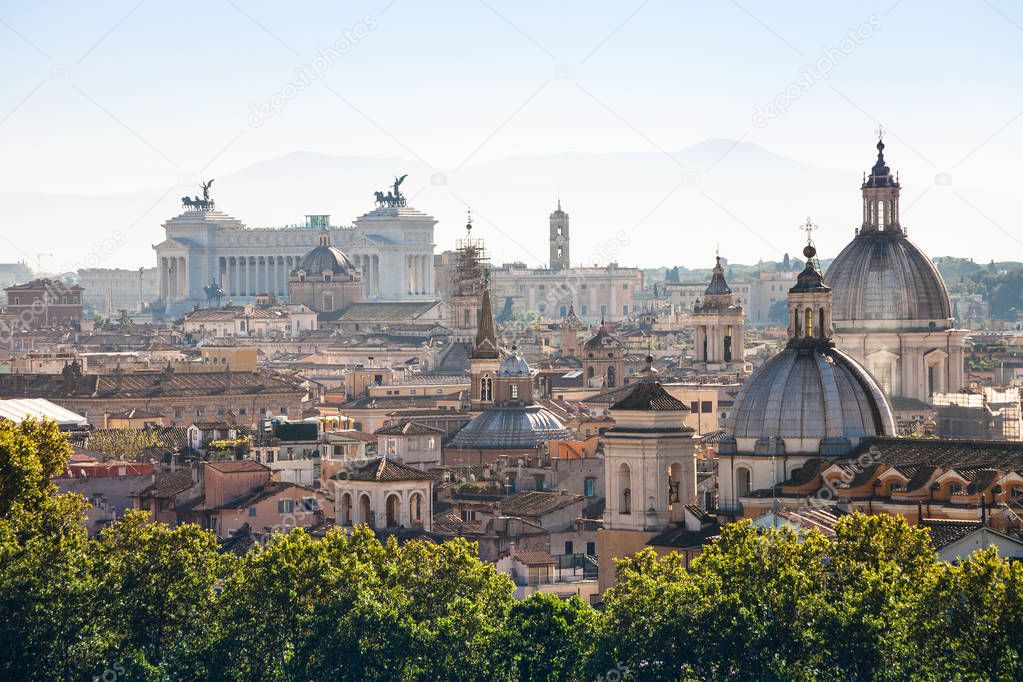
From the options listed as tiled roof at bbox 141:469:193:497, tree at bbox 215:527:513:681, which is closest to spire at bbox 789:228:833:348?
tree at bbox 215:527:513:681

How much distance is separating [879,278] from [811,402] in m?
31.6

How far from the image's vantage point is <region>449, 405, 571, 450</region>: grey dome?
11300 centimetres

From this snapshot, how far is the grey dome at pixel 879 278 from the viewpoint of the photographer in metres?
109

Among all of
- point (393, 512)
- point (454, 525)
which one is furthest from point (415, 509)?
point (454, 525)

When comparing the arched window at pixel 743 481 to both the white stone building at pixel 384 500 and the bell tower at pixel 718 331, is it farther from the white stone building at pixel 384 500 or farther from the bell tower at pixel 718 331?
the bell tower at pixel 718 331

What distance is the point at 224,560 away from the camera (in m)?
71.1

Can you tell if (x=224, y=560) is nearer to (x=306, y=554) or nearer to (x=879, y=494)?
(x=306, y=554)

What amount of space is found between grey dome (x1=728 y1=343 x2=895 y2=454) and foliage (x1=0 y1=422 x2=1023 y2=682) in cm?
776

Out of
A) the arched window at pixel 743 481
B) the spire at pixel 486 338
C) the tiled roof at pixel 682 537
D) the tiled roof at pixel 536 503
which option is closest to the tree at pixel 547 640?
the tiled roof at pixel 682 537

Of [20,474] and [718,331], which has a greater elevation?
[718,331]

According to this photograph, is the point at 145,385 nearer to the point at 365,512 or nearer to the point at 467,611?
A: the point at 365,512

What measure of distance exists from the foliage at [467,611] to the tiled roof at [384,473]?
13017 millimetres

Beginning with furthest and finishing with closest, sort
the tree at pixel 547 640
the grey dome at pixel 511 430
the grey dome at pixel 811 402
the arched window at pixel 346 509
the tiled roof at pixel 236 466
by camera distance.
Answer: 1. the grey dome at pixel 511 430
2. the tiled roof at pixel 236 466
3. the arched window at pixel 346 509
4. the grey dome at pixel 811 402
5. the tree at pixel 547 640

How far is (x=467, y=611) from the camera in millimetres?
66562
